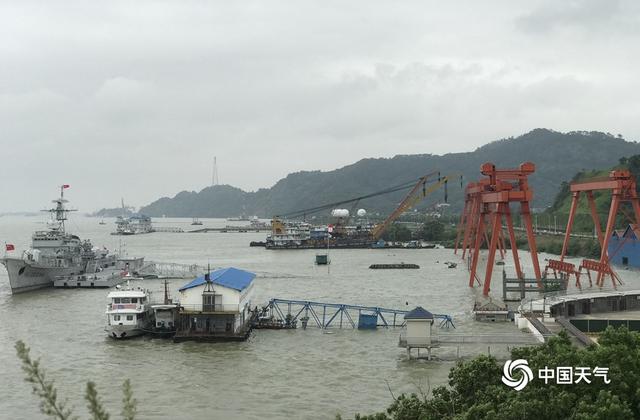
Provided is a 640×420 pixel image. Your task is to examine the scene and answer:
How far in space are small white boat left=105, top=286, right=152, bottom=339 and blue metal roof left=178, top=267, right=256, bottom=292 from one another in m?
2.44

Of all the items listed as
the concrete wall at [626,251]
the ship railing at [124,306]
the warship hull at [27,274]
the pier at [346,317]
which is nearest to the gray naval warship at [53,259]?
the warship hull at [27,274]

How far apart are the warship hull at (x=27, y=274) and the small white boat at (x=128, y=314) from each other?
66.5 feet

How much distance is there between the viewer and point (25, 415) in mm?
20188

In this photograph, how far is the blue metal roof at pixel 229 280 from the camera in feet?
102

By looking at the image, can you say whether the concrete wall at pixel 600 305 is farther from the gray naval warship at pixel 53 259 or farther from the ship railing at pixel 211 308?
the gray naval warship at pixel 53 259

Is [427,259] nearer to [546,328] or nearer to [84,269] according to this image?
[84,269]

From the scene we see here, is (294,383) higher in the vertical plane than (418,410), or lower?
lower

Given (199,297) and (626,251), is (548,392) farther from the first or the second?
(626,251)

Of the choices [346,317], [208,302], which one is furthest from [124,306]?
[346,317]

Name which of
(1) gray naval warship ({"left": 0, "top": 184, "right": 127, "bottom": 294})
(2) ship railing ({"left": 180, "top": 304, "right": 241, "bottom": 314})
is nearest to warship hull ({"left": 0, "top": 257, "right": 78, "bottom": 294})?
(1) gray naval warship ({"left": 0, "top": 184, "right": 127, "bottom": 294})

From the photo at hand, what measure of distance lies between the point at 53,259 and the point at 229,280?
28.6 meters

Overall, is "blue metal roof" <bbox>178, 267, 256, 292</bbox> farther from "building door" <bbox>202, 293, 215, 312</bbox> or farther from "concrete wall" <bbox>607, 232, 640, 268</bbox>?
"concrete wall" <bbox>607, 232, 640, 268</bbox>

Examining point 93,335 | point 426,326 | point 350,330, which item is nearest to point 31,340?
point 93,335

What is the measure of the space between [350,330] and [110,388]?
497 inches
